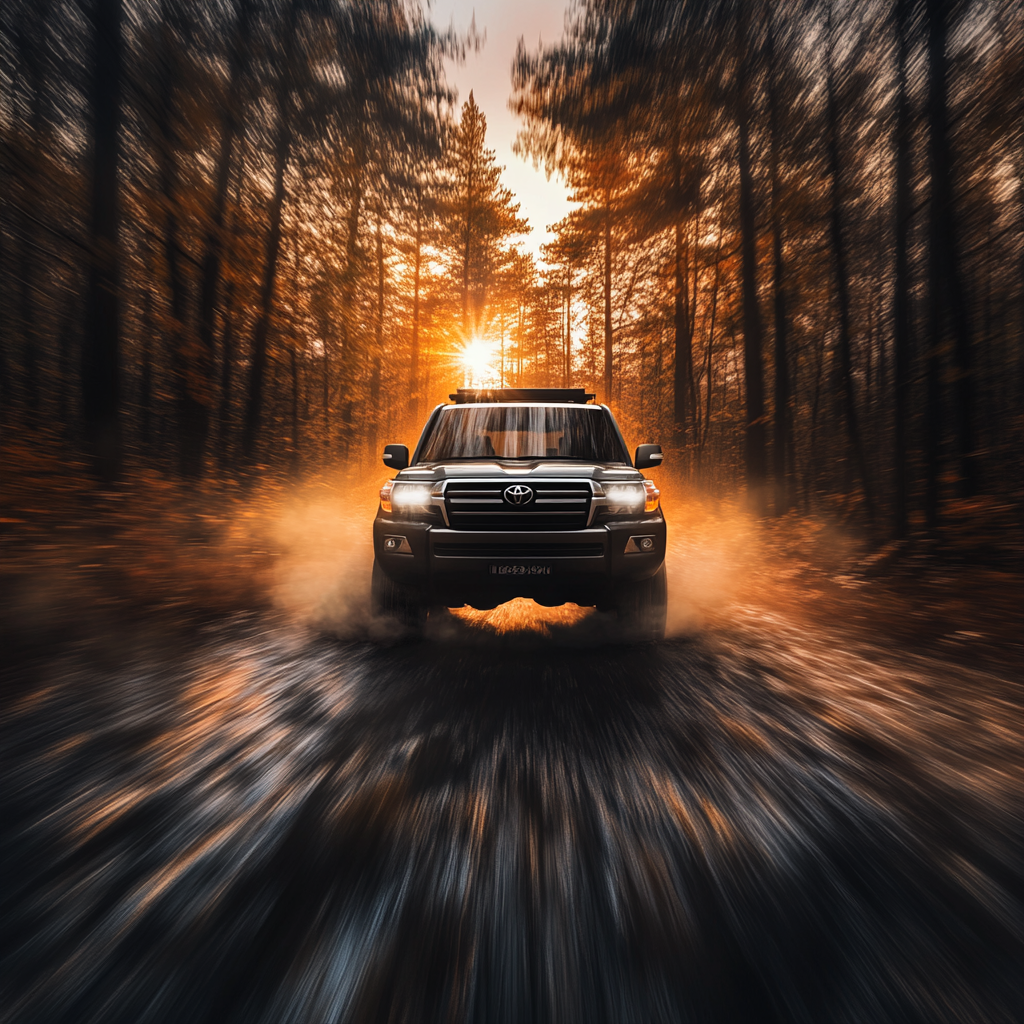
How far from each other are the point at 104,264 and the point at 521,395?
6.50 meters

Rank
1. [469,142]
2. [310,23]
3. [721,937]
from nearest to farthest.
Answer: [721,937] → [310,23] → [469,142]

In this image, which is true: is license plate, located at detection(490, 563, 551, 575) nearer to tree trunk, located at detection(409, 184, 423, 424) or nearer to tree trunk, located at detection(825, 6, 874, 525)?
tree trunk, located at detection(825, 6, 874, 525)

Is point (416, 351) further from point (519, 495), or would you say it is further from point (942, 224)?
point (519, 495)

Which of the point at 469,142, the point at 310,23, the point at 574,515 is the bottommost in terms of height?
the point at 574,515

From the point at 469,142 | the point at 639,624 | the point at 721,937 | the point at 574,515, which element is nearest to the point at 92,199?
the point at 574,515

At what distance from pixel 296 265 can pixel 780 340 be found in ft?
42.2

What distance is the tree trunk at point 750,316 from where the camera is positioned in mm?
13825

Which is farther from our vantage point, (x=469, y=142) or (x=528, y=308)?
(x=528, y=308)

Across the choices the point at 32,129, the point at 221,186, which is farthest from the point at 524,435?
the point at 221,186

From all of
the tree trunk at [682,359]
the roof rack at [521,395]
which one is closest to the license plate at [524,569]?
the roof rack at [521,395]

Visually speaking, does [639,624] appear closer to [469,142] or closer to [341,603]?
[341,603]

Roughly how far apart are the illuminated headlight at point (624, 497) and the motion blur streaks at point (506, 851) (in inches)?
52.5

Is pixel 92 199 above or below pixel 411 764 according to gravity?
above

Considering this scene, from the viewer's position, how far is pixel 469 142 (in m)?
32.6
